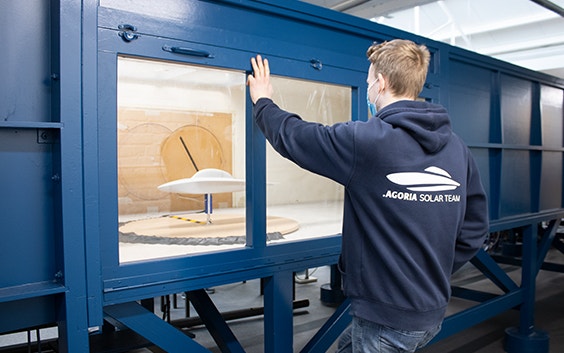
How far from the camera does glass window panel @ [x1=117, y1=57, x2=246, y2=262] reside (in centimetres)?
208

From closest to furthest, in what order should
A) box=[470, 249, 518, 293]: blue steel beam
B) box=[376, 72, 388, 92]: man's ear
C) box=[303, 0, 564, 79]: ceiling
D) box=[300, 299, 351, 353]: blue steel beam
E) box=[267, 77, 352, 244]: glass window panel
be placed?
box=[376, 72, 388, 92]: man's ear → box=[300, 299, 351, 353]: blue steel beam → box=[267, 77, 352, 244]: glass window panel → box=[470, 249, 518, 293]: blue steel beam → box=[303, 0, 564, 79]: ceiling

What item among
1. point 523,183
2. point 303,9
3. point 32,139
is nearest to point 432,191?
point 303,9

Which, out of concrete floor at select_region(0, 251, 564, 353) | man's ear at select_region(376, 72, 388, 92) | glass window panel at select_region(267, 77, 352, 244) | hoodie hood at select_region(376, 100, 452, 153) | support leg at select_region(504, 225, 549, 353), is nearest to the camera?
hoodie hood at select_region(376, 100, 452, 153)

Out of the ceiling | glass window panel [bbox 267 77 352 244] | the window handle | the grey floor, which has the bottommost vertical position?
the grey floor

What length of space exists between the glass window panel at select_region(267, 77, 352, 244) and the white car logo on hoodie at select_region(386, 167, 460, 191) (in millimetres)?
784

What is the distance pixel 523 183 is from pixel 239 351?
2384 mm

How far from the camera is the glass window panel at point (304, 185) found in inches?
80.0

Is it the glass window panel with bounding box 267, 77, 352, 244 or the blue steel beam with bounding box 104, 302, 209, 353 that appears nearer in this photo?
the blue steel beam with bounding box 104, 302, 209, 353

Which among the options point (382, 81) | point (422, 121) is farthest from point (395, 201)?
point (382, 81)

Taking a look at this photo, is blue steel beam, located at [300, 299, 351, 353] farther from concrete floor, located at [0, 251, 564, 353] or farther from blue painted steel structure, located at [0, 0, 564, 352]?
concrete floor, located at [0, 251, 564, 353]

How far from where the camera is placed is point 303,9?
1715 mm

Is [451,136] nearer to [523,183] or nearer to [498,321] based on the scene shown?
[523,183]

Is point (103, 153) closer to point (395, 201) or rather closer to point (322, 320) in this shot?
point (395, 201)

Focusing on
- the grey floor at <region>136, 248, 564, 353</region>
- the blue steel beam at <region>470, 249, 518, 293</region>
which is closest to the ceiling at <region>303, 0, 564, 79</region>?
the blue steel beam at <region>470, 249, 518, 293</region>
